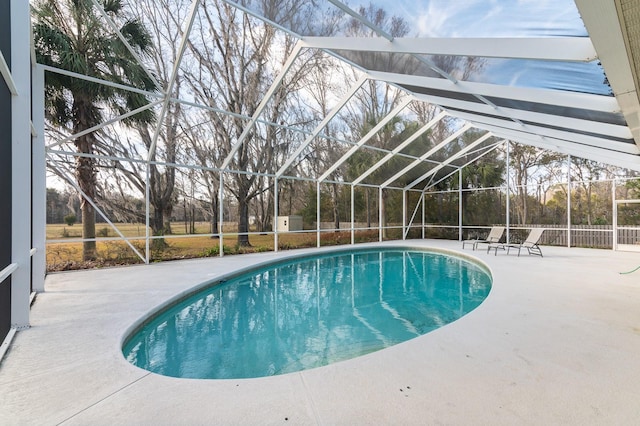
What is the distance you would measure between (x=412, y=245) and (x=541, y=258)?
4806 millimetres

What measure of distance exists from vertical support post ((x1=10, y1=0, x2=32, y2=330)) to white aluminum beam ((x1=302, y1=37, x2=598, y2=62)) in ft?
13.2

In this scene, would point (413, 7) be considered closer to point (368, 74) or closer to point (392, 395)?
point (368, 74)

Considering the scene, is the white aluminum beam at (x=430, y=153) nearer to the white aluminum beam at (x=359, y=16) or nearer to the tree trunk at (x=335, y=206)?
the tree trunk at (x=335, y=206)

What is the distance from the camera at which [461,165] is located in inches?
551

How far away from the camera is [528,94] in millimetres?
4191

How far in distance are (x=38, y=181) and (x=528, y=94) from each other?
7405mm

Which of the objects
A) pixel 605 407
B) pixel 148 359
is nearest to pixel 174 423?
pixel 148 359

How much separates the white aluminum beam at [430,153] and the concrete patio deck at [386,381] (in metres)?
7.75

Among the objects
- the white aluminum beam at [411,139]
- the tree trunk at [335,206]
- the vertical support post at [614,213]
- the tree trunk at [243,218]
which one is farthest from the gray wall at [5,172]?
the vertical support post at [614,213]

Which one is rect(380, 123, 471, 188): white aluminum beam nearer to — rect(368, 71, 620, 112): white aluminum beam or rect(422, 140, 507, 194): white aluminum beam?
rect(422, 140, 507, 194): white aluminum beam

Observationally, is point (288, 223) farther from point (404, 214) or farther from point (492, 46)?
point (492, 46)

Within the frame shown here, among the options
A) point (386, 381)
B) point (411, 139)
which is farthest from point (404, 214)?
point (386, 381)

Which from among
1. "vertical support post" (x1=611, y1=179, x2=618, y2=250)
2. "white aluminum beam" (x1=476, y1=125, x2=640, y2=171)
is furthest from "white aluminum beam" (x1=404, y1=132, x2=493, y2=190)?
"vertical support post" (x1=611, y1=179, x2=618, y2=250)

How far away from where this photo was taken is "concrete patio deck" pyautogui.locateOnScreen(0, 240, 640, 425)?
1.85m
